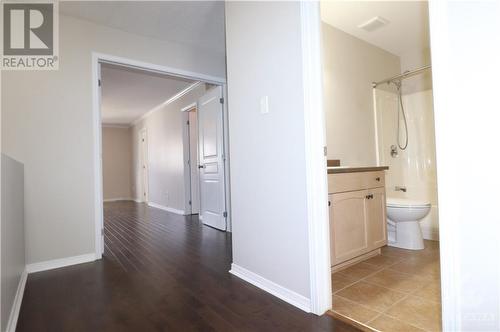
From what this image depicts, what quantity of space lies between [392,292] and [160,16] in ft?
10.1

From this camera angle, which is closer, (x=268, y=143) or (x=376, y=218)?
(x=268, y=143)

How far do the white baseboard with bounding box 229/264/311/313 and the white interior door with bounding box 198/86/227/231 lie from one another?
1622 millimetres

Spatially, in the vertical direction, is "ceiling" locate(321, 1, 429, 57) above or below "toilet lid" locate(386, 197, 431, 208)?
above

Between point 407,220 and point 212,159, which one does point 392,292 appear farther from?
point 212,159

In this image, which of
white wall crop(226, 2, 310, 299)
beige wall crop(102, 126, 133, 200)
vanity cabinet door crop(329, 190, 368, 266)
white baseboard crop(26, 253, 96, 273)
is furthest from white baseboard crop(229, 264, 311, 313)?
beige wall crop(102, 126, 133, 200)

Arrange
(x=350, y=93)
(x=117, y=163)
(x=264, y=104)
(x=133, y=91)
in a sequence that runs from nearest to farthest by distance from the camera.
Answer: (x=264, y=104) < (x=350, y=93) < (x=133, y=91) < (x=117, y=163)

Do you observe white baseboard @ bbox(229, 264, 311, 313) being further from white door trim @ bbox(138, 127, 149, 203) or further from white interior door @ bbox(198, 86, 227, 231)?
white door trim @ bbox(138, 127, 149, 203)

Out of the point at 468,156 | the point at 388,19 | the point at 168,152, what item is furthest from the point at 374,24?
the point at 168,152

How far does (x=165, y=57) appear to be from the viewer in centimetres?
313

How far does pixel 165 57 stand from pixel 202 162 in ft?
5.46

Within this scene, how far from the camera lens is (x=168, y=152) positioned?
5824mm

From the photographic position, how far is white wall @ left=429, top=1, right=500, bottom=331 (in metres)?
0.92

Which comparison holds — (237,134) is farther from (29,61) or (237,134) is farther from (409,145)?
(409,145)

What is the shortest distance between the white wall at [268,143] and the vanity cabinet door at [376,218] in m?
0.98
